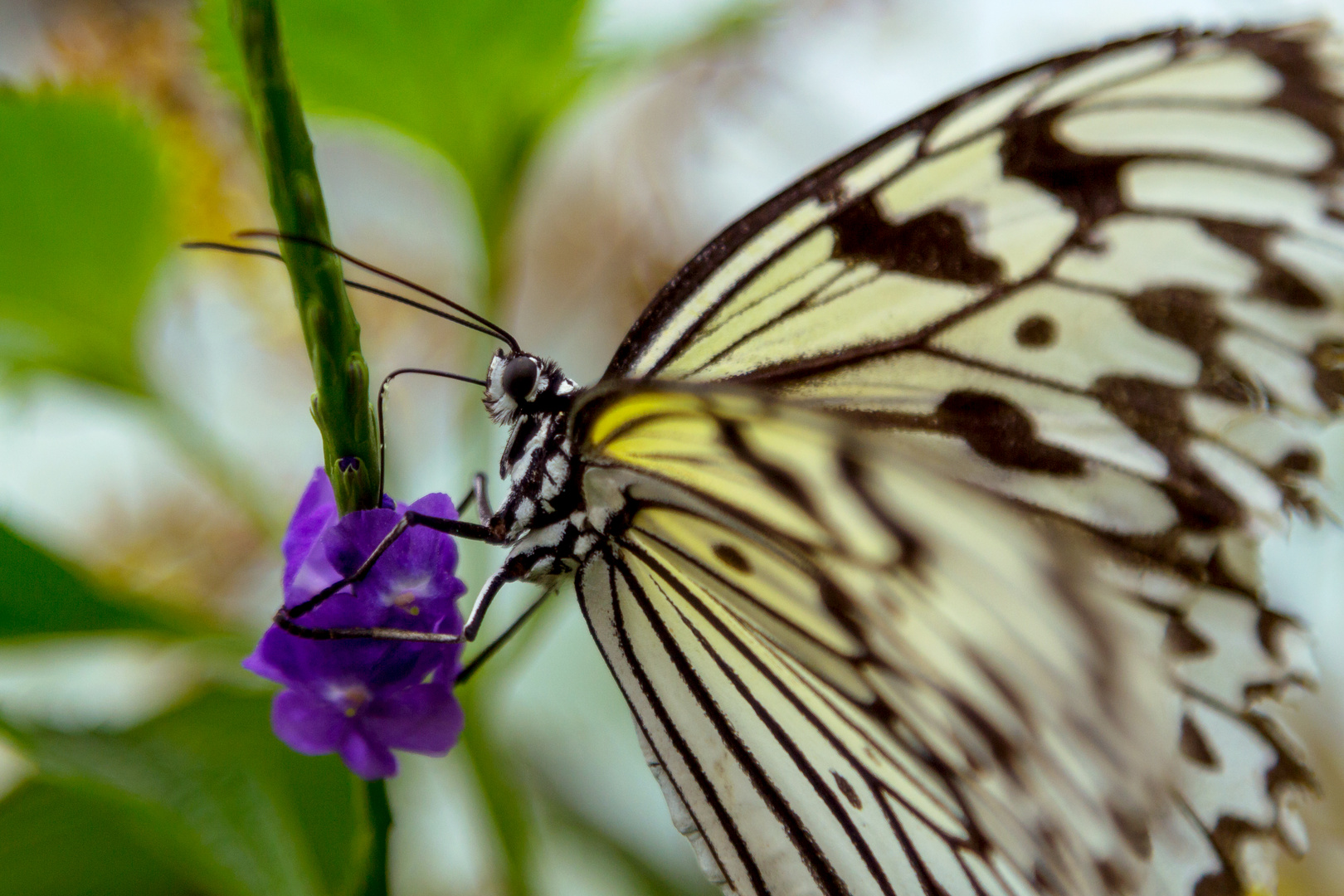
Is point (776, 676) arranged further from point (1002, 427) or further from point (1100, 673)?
point (1100, 673)

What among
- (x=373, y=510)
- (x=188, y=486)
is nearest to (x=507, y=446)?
(x=373, y=510)

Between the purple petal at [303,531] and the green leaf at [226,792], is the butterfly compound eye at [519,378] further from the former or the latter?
the green leaf at [226,792]

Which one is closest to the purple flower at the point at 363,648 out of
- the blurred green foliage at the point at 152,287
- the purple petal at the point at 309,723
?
the purple petal at the point at 309,723

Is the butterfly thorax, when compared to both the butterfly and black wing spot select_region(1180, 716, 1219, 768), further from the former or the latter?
black wing spot select_region(1180, 716, 1219, 768)

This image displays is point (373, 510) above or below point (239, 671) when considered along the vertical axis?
above

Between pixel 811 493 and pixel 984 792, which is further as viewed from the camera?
pixel 984 792

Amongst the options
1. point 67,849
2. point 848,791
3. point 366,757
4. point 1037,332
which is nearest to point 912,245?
point 1037,332
